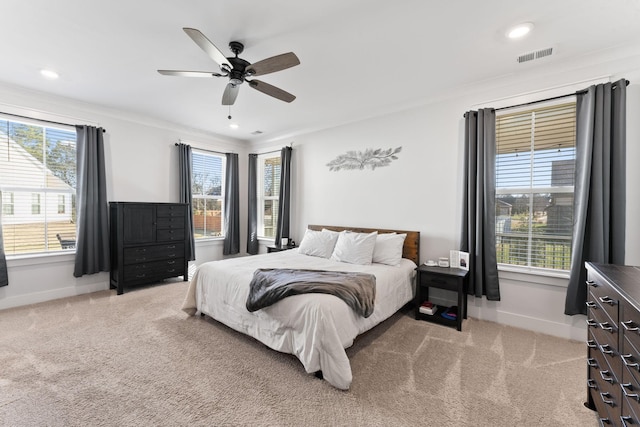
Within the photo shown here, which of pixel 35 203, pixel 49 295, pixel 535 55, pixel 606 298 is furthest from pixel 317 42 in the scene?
pixel 49 295

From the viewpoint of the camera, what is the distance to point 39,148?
3770 millimetres

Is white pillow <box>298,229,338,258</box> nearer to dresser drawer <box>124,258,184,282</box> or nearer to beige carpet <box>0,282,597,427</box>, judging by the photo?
beige carpet <box>0,282,597,427</box>

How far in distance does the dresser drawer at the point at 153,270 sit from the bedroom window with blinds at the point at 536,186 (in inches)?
185

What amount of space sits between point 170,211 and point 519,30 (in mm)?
4875

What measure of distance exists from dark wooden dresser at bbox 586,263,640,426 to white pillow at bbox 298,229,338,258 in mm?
2667

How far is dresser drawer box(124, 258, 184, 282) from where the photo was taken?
4137mm

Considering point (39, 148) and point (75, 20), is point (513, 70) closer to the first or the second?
point (75, 20)

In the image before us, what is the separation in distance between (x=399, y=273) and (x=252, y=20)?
2773 millimetres

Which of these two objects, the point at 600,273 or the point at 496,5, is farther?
the point at 496,5

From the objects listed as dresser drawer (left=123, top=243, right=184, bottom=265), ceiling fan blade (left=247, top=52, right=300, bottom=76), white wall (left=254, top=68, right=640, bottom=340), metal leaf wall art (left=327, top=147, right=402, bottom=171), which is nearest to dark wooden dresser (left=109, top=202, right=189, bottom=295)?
dresser drawer (left=123, top=243, right=184, bottom=265)

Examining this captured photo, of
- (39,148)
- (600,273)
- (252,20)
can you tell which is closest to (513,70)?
(600,273)

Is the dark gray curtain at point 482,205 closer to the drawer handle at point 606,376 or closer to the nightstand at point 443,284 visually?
the nightstand at point 443,284

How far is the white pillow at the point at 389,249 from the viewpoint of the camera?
11.2ft

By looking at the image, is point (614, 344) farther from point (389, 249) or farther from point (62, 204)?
point (62, 204)
